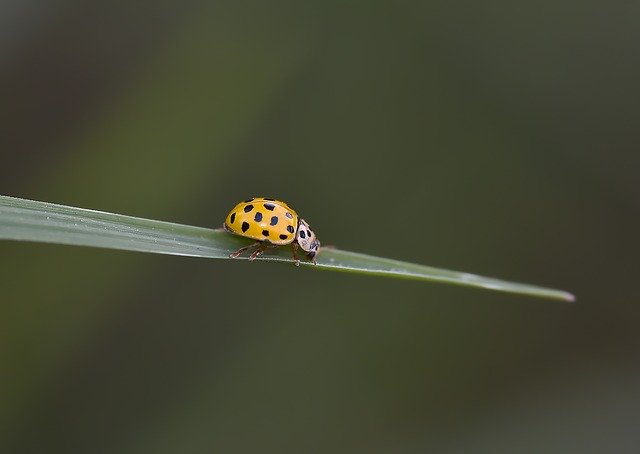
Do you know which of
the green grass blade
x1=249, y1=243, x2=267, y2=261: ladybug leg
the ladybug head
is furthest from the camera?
the ladybug head

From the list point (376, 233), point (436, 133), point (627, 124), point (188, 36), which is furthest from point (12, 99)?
point (627, 124)

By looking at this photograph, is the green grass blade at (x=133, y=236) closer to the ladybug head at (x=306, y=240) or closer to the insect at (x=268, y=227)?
the insect at (x=268, y=227)

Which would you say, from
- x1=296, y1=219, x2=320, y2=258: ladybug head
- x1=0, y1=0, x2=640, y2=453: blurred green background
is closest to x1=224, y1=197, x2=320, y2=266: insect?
x1=296, y1=219, x2=320, y2=258: ladybug head

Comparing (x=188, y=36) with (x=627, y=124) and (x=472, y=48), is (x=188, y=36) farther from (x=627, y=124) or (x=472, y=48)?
(x=627, y=124)

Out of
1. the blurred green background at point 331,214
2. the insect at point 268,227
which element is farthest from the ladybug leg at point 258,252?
the blurred green background at point 331,214

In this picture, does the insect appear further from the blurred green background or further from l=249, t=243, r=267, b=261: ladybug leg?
the blurred green background
